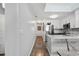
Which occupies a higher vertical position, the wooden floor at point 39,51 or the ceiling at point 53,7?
the ceiling at point 53,7

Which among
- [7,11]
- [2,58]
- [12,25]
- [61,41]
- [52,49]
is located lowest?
[52,49]

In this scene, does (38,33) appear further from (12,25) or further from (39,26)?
(12,25)

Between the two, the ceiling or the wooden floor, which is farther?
the ceiling

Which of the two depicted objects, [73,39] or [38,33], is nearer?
[73,39]

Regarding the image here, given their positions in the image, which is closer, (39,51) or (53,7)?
(39,51)

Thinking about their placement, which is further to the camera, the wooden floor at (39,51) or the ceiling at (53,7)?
the ceiling at (53,7)

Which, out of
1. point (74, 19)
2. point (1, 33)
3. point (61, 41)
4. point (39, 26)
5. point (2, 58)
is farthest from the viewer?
point (39, 26)

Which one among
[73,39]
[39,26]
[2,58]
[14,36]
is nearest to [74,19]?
[73,39]

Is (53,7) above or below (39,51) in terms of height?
above

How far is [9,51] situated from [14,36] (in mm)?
295

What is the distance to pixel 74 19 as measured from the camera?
202 inches

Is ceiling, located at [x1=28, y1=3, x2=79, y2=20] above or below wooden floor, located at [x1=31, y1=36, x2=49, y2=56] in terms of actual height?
above

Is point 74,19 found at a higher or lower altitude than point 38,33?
higher

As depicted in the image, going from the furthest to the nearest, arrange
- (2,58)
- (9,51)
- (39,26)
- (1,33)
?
(39,26) → (1,33) → (9,51) → (2,58)
